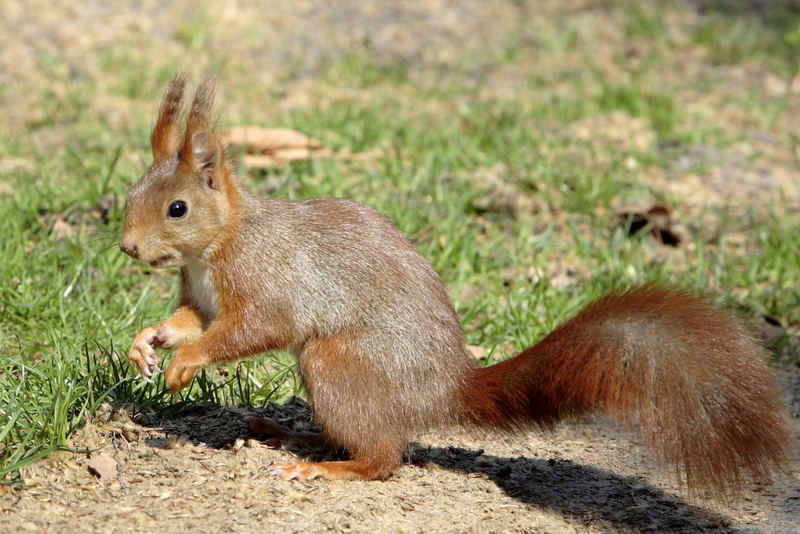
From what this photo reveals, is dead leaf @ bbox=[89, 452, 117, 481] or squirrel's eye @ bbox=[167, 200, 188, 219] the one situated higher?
squirrel's eye @ bbox=[167, 200, 188, 219]

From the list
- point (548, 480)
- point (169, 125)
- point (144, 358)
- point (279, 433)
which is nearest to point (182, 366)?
point (144, 358)

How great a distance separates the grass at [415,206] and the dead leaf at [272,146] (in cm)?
7

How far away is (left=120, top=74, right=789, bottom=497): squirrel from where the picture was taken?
8.39 ft

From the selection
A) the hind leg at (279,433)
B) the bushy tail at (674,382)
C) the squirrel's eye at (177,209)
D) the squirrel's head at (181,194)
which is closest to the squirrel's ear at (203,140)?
the squirrel's head at (181,194)

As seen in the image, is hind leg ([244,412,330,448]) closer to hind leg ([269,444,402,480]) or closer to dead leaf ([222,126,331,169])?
hind leg ([269,444,402,480])

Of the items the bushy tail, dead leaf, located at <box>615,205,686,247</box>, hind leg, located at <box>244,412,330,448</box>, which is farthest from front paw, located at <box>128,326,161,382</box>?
dead leaf, located at <box>615,205,686,247</box>

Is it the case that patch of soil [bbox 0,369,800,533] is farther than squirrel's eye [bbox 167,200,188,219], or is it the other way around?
squirrel's eye [bbox 167,200,188,219]

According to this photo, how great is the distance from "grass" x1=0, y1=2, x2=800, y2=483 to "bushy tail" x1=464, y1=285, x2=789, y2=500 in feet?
1.05

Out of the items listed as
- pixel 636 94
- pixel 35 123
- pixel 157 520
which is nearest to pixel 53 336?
pixel 157 520

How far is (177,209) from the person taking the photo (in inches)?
107

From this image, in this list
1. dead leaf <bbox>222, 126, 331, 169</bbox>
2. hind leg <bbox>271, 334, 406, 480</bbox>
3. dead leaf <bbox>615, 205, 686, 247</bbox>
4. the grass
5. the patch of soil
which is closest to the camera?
the patch of soil

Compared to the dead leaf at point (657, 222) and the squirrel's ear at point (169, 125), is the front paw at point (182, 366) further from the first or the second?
the dead leaf at point (657, 222)

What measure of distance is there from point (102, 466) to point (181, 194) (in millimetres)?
790

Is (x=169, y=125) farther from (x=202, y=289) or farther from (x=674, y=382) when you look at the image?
(x=674, y=382)
